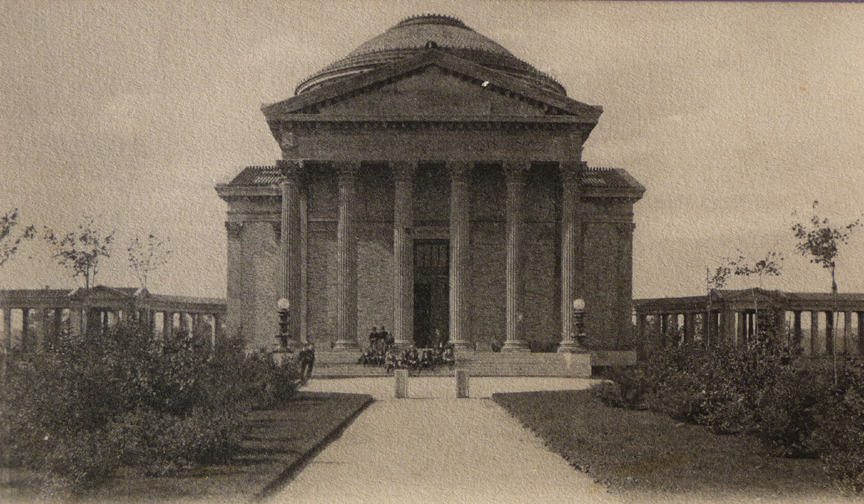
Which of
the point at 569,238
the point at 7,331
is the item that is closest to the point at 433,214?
the point at 569,238

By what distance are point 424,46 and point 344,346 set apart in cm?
1951

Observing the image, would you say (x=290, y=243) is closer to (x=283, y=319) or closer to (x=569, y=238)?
(x=283, y=319)

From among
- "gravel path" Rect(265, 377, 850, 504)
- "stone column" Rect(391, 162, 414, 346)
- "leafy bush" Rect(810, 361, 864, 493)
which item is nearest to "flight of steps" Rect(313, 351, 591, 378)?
"stone column" Rect(391, 162, 414, 346)

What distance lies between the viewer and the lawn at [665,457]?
11.7 m

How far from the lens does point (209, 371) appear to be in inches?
712

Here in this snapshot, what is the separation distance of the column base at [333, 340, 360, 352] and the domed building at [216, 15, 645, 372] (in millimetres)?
67

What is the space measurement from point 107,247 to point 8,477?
4472 centimetres

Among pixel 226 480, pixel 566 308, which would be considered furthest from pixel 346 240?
pixel 226 480

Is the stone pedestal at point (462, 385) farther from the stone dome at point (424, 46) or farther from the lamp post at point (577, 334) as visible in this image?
the stone dome at point (424, 46)

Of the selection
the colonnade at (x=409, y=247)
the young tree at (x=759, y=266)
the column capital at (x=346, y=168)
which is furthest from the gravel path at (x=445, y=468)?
the young tree at (x=759, y=266)

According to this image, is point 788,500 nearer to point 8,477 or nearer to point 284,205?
point 8,477

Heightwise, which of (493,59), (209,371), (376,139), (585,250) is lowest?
(209,371)

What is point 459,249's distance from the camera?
4056 centimetres

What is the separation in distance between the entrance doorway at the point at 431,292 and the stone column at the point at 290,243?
22.2 feet
